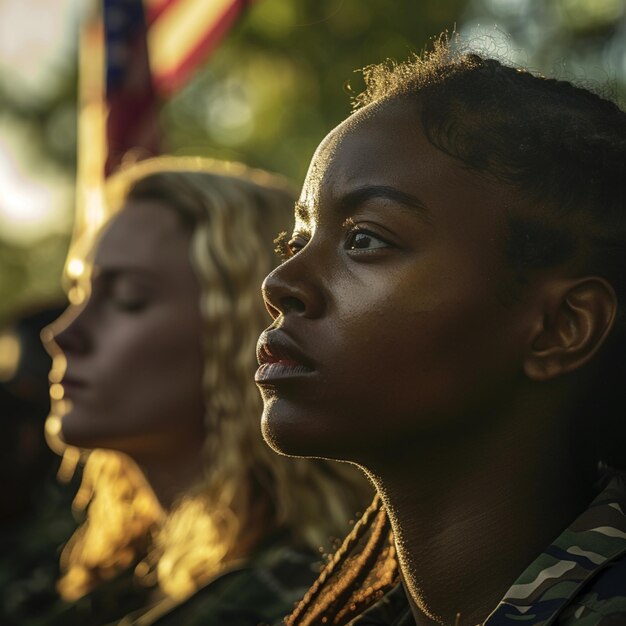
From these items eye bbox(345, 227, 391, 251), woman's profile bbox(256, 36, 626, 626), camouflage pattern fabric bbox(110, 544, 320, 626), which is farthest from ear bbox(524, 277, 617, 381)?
camouflage pattern fabric bbox(110, 544, 320, 626)

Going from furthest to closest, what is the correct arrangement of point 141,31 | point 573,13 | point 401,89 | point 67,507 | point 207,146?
point 207,146, point 573,13, point 141,31, point 67,507, point 401,89

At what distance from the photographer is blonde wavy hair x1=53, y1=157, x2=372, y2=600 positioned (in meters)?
3.52

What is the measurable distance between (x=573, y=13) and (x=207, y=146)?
456 cm

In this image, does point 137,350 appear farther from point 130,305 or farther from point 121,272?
point 121,272

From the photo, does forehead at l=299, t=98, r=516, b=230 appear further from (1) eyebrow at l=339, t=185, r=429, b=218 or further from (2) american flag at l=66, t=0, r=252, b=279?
(2) american flag at l=66, t=0, r=252, b=279

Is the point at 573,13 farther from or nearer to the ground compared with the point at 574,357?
farther from the ground

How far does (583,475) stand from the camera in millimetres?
2143

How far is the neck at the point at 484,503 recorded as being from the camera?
205cm

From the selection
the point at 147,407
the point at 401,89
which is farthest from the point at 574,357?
the point at 147,407

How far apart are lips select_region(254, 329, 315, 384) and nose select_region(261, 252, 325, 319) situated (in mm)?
51

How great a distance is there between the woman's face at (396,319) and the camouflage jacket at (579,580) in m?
0.25

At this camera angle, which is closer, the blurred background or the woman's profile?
the woman's profile

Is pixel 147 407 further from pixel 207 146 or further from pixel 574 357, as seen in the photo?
pixel 207 146

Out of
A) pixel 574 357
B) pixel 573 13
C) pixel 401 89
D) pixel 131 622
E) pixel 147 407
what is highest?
pixel 573 13
